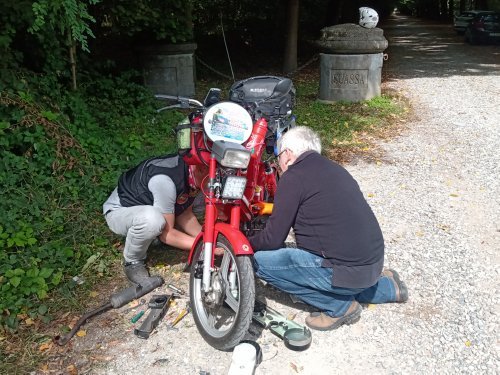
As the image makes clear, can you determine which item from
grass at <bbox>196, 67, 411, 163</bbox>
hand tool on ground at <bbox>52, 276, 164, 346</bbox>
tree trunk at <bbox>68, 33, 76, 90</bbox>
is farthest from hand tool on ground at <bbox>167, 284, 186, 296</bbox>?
tree trunk at <bbox>68, 33, 76, 90</bbox>

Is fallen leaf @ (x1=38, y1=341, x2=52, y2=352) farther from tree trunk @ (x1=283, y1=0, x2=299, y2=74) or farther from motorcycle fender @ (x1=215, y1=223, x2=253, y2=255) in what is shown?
tree trunk @ (x1=283, y1=0, x2=299, y2=74)

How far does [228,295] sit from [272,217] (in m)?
0.52

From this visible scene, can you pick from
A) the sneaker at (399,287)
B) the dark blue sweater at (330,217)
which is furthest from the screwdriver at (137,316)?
the sneaker at (399,287)

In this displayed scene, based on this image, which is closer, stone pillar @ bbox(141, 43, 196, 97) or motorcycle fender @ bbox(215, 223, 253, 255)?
motorcycle fender @ bbox(215, 223, 253, 255)

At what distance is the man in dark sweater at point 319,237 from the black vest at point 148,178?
670 mm

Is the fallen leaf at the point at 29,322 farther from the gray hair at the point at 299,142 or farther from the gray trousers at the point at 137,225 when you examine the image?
the gray hair at the point at 299,142

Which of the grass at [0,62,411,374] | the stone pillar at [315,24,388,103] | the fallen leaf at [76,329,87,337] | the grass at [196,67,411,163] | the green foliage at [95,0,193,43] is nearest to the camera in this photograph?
the grass at [0,62,411,374]

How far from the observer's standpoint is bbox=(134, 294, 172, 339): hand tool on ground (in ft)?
10.1

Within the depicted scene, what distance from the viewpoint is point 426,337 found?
9.87ft

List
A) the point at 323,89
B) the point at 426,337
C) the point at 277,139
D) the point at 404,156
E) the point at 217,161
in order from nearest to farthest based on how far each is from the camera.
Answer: the point at 217,161 → the point at 426,337 → the point at 277,139 → the point at 404,156 → the point at 323,89

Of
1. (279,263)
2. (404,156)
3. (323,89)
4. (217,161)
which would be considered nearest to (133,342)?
(279,263)

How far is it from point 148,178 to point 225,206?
643 mm

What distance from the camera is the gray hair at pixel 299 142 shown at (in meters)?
2.96

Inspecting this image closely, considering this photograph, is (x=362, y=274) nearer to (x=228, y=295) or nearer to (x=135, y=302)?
(x=228, y=295)
